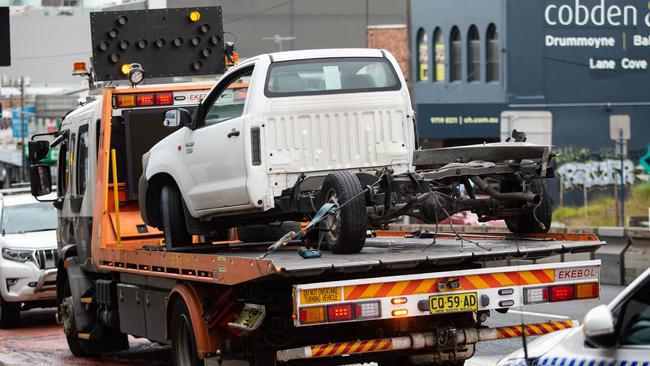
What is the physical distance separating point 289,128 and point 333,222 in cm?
122

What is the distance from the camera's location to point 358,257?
852 centimetres

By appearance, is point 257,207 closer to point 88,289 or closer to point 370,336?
point 370,336

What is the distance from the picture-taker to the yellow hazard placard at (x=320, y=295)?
796 cm

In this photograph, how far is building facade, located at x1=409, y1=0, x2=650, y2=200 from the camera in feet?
146

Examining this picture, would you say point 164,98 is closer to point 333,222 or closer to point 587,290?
point 333,222

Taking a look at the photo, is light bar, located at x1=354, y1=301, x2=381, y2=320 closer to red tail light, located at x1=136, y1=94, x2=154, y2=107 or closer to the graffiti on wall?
red tail light, located at x1=136, y1=94, x2=154, y2=107

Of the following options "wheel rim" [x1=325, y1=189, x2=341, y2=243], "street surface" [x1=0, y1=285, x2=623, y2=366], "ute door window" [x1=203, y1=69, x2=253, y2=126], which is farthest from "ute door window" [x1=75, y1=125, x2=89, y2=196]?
"wheel rim" [x1=325, y1=189, x2=341, y2=243]

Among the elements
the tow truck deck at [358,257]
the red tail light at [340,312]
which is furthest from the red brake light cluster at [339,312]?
the tow truck deck at [358,257]

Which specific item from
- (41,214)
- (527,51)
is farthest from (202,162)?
(527,51)

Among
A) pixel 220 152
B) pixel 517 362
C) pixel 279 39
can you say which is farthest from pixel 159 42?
pixel 279 39

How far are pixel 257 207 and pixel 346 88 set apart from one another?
1.23 metres

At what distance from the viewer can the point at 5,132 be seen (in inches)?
3214

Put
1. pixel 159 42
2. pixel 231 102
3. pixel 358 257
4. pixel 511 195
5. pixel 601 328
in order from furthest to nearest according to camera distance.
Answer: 1. pixel 159 42
2. pixel 231 102
3. pixel 511 195
4. pixel 358 257
5. pixel 601 328

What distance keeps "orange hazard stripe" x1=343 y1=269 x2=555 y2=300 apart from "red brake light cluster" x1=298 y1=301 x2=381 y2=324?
59 mm
